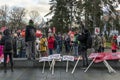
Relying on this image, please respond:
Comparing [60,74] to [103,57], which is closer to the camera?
[60,74]


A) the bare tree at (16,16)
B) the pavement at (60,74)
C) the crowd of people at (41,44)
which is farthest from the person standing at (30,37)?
the bare tree at (16,16)

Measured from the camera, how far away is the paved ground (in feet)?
50.4

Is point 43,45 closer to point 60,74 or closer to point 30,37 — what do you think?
point 30,37

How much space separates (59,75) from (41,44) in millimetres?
7050

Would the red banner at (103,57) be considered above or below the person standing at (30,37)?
below

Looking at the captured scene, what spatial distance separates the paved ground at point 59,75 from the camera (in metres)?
15.4

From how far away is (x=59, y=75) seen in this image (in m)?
16.1

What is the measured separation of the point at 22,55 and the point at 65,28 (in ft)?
190

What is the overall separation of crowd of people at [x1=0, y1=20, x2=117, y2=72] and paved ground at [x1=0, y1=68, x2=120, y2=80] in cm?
84

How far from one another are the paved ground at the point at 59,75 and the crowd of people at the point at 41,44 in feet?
2.74

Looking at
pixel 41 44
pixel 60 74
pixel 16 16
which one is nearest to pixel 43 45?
pixel 41 44

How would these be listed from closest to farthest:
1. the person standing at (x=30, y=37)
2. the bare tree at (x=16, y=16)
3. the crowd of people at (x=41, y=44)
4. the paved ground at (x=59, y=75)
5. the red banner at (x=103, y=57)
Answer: the paved ground at (x=59, y=75) < the crowd of people at (x=41, y=44) < the red banner at (x=103, y=57) < the person standing at (x=30, y=37) < the bare tree at (x=16, y=16)

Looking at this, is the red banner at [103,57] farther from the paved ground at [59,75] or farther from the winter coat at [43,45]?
the winter coat at [43,45]

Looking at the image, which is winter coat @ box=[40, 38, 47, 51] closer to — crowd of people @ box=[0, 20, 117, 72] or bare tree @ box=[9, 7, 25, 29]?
crowd of people @ box=[0, 20, 117, 72]
